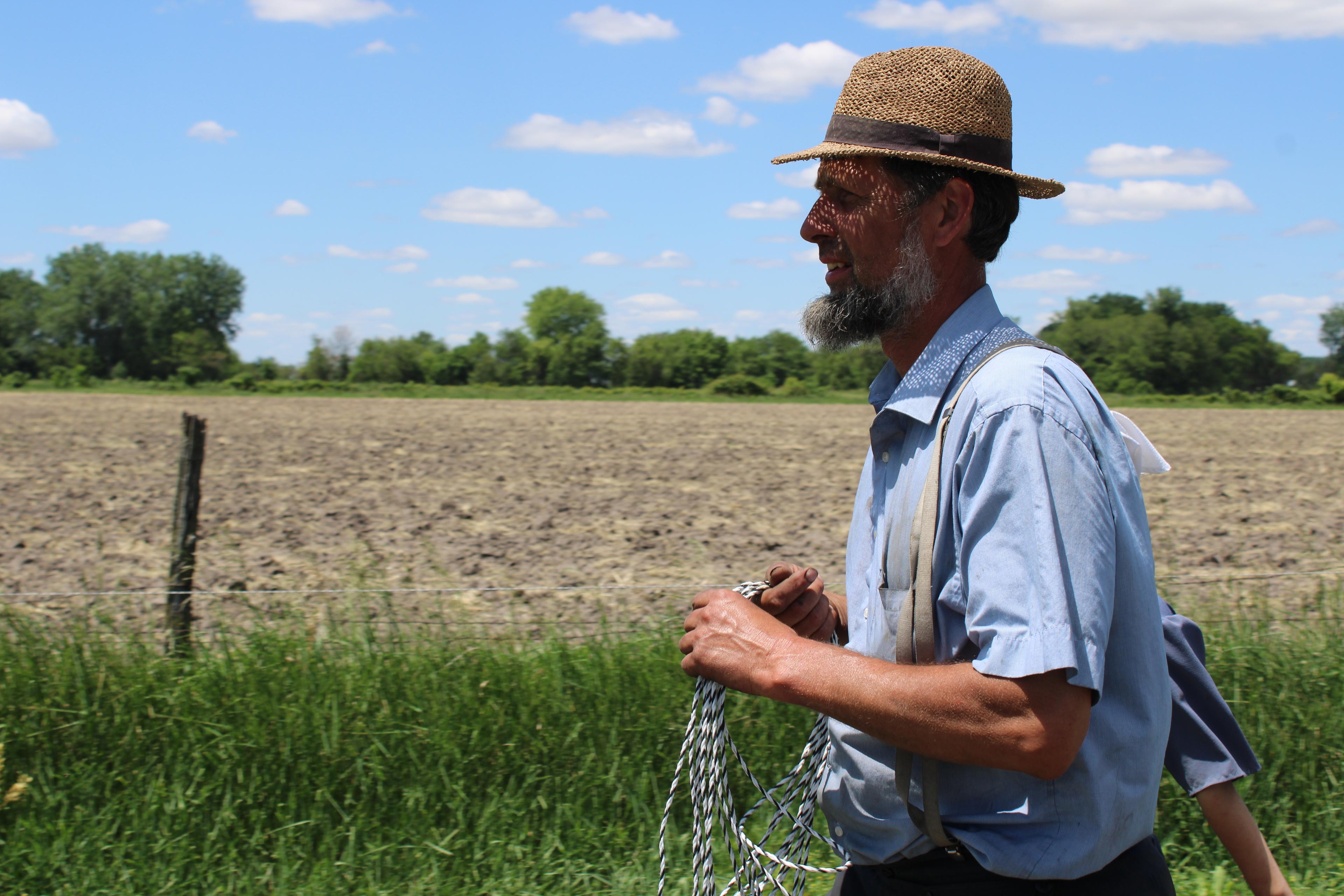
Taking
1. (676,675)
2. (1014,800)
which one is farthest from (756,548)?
(1014,800)

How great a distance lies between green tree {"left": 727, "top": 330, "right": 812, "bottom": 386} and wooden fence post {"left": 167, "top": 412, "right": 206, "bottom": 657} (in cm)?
8516

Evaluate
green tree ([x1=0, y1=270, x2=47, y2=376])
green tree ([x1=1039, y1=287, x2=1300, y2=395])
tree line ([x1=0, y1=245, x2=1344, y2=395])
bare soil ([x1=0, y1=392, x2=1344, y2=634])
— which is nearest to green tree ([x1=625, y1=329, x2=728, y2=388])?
tree line ([x1=0, y1=245, x2=1344, y2=395])

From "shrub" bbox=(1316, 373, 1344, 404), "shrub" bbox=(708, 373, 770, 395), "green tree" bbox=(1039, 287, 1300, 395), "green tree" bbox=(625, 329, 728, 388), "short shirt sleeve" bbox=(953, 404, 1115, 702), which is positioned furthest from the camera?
"green tree" bbox=(625, 329, 728, 388)

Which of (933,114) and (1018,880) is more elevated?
(933,114)

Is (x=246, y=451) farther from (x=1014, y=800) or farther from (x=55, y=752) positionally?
(x=1014, y=800)

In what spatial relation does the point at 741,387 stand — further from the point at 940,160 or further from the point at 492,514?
the point at 940,160

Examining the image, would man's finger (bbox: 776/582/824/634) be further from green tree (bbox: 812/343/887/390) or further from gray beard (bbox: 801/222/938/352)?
green tree (bbox: 812/343/887/390)

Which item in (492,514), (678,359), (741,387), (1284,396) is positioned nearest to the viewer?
(492,514)

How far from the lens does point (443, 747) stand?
3.74 meters

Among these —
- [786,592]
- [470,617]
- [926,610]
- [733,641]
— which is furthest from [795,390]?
[926,610]

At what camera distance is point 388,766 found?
371cm

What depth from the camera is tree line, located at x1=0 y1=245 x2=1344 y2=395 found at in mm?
88000

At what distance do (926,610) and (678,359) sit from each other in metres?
96.0

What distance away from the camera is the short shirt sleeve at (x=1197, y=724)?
6.69 feet
